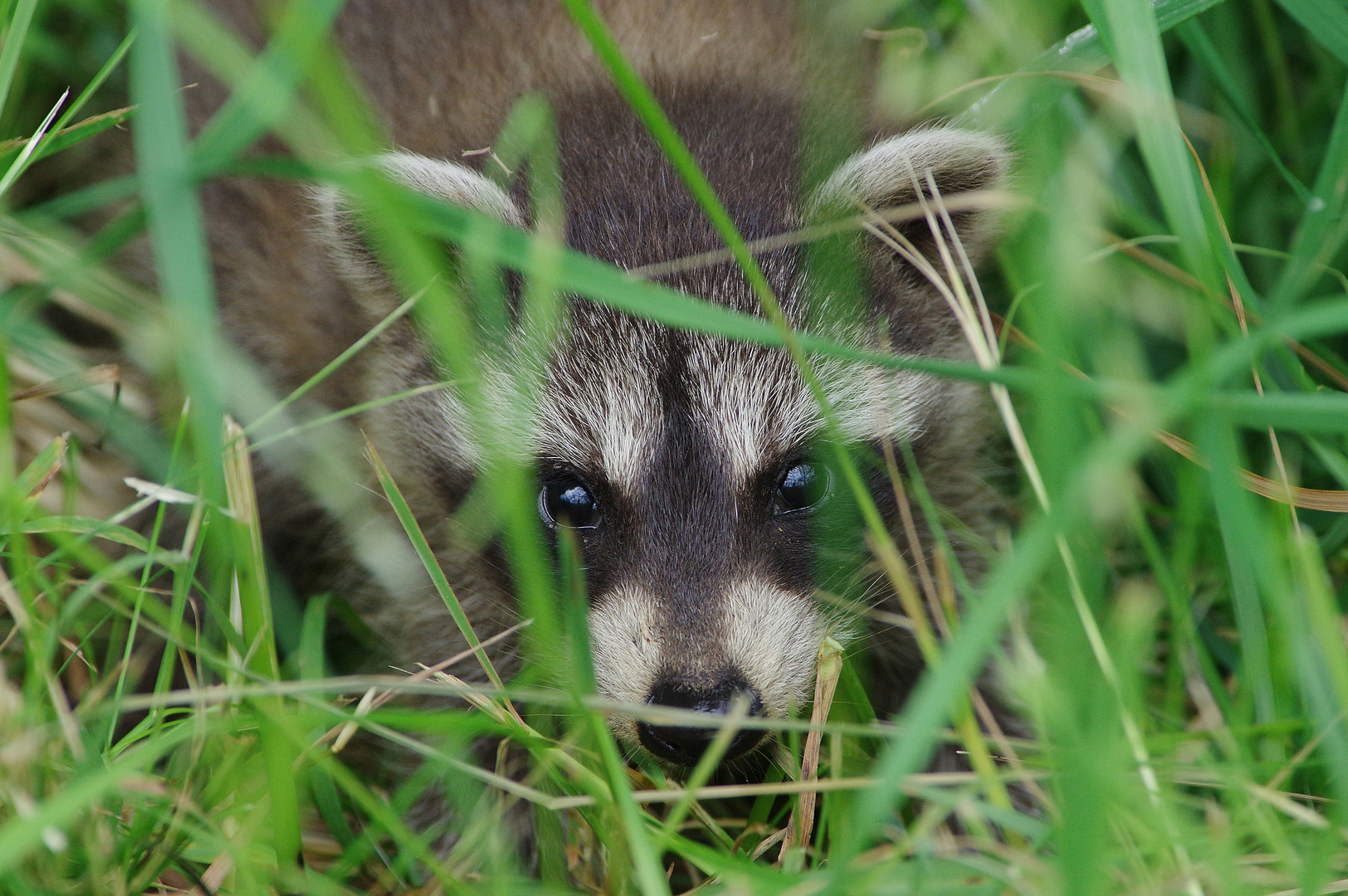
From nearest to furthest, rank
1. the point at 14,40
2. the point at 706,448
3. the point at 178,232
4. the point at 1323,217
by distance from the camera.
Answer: the point at 178,232
the point at 14,40
the point at 706,448
the point at 1323,217

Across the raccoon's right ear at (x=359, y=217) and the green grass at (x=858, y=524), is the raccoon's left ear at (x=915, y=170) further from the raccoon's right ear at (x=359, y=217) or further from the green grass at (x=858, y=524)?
the raccoon's right ear at (x=359, y=217)

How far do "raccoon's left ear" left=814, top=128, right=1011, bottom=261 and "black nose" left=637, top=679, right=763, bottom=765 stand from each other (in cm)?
105

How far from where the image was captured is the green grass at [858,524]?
1841 millimetres

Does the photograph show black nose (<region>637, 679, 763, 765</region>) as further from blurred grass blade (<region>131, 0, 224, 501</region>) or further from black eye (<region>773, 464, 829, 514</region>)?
blurred grass blade (<region>131, 0, 224, 501</region>)

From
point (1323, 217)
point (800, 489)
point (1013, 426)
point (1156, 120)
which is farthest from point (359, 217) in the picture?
point (1323, 217)

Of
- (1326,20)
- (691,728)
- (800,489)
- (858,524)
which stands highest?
(1326,20)

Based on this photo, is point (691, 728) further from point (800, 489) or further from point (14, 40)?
point (14, 40)

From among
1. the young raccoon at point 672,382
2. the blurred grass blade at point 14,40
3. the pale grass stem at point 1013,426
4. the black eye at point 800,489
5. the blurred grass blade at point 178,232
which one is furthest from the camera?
the black eye at point 800,489

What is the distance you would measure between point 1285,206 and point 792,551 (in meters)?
2.06

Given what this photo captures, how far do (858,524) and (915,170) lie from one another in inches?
30.8

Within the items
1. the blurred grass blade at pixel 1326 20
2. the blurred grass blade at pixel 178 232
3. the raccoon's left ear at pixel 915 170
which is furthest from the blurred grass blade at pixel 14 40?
the blurred grass blade at pixel 1326 20

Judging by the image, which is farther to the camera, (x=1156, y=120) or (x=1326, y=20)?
(x=1326, y=20)

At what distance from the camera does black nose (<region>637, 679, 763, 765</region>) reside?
7.38ft

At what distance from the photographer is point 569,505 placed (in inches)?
106
